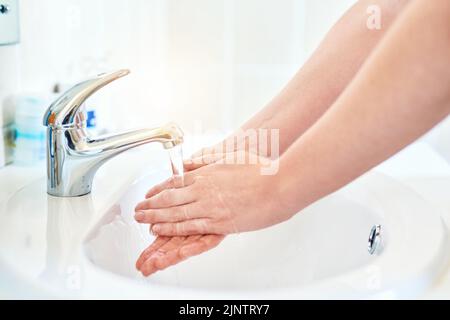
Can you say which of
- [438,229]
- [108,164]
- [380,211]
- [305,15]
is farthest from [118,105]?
[438,229]

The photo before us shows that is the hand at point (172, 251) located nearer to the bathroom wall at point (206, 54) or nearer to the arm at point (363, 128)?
the arm at point (363, 128)

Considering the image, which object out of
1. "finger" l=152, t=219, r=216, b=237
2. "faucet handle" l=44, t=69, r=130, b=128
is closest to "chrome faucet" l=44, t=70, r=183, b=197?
"faucet handle" l=44, t=69, r=130, b=128

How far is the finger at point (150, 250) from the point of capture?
730 mm

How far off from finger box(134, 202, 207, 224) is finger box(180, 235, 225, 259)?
0.03 metres

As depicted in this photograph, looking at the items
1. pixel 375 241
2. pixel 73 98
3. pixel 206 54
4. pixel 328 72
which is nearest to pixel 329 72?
pixel 328 72

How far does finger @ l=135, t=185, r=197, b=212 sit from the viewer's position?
29.9 inches

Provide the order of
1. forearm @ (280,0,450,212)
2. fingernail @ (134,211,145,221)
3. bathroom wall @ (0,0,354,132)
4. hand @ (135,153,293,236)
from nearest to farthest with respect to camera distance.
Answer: forearm @ (280,0,450,212) < hand @ (135,153,293,236) < fingernail @ (134,211,145,221) < bathroom wall @ (0,0,354,132)

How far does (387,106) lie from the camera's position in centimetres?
54

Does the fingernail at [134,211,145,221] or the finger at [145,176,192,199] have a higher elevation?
the finger at [145,176,192,199]

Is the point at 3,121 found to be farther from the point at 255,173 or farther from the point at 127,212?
the point at 255,173

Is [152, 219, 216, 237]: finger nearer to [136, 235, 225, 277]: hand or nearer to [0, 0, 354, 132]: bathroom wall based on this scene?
[136, 235, 225, 277]: hand

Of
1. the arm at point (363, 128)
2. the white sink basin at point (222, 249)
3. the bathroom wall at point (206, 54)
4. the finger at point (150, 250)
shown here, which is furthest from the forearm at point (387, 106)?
the bathroom wall at point (206, 54)

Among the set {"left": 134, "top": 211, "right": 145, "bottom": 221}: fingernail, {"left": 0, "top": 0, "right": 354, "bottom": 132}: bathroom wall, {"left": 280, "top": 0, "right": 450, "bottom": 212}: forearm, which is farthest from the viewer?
{"left": 0, "top": 0, "right": 354, "bottom": 132}: bathroom wall

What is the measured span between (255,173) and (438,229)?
214mm
